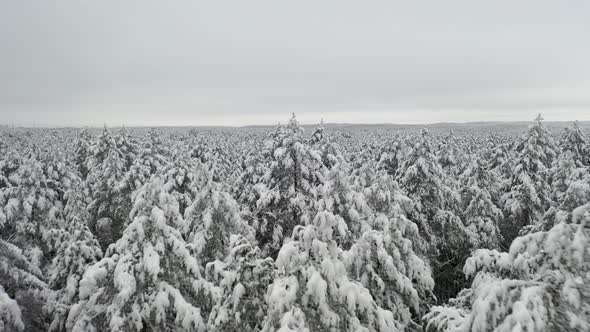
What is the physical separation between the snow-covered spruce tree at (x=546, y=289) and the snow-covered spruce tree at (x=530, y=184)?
1670 centimetres

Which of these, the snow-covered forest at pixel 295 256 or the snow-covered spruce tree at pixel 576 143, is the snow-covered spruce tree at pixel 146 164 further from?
the snow-covered spruce tree at pixel 576 143

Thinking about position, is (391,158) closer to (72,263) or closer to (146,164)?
(146,164)

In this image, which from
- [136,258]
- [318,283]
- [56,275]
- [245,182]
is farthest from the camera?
[245,182]

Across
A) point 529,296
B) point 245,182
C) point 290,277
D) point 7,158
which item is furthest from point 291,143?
point 7,158

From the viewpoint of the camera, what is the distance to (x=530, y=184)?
20141 mm

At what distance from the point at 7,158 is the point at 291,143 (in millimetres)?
22209

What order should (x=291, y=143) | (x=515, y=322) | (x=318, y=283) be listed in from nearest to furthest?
(x=515, y=322)
(x=318, y=283)
(x=291, y=143)

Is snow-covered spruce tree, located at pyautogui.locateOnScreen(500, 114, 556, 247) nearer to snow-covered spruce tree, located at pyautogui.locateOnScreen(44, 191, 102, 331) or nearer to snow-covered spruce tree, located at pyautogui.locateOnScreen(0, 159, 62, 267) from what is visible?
snow-covered spruce tree, located at pyautogui.locateOnScreen(44, 191, 102, 331)

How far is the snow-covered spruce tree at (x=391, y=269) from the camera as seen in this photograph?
934 centimetres

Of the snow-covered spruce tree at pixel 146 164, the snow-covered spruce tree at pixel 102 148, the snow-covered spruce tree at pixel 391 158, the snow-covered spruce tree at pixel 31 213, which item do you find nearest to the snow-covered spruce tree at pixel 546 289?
the snow-covered spruce tree at pixel 146 164

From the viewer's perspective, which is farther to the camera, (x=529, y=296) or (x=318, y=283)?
(x=318, y=283)

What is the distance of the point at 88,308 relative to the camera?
8.38 m

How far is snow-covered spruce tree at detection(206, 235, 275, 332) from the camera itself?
7.53 metres

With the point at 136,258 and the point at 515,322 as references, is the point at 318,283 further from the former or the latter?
the point at 136,258
